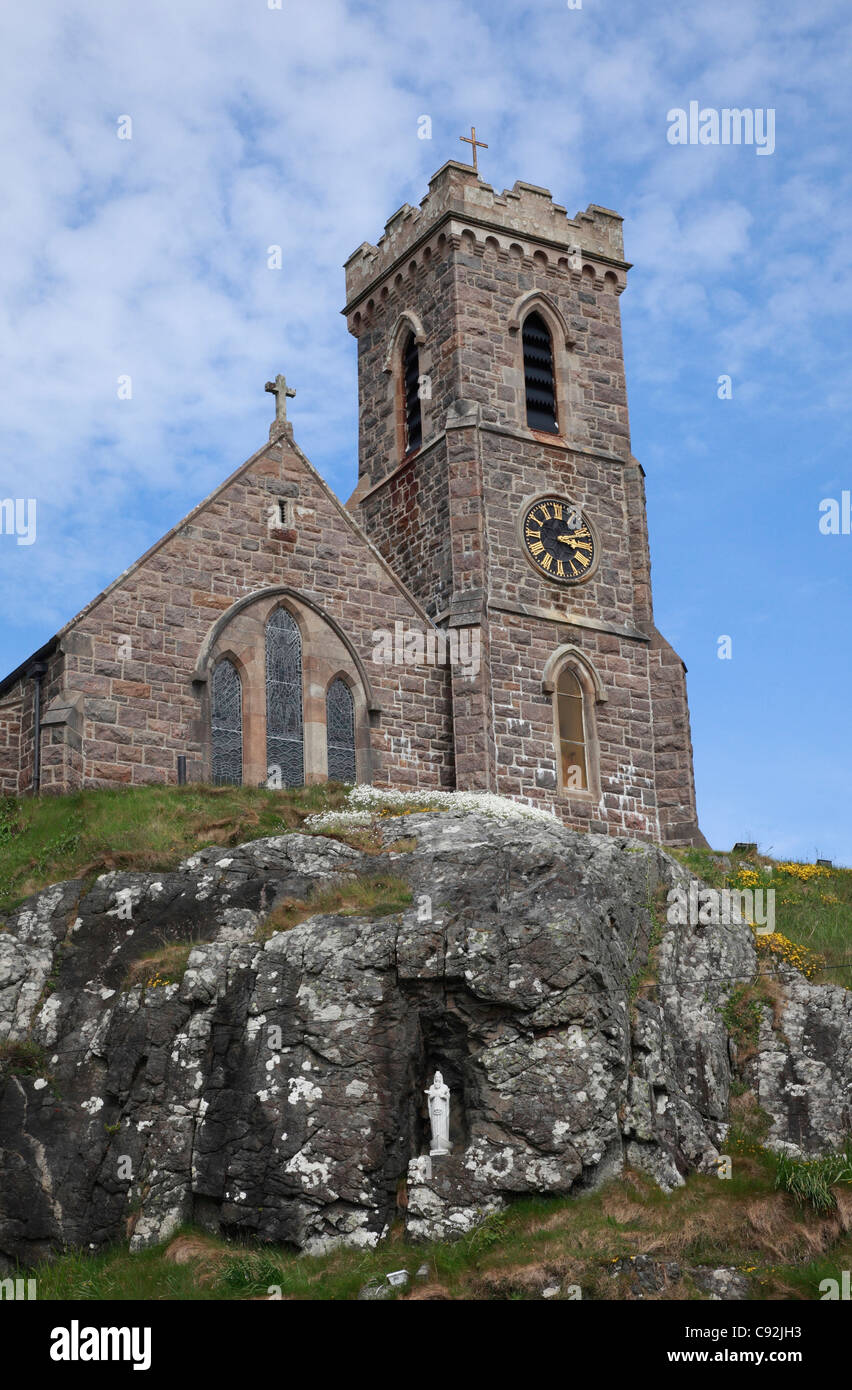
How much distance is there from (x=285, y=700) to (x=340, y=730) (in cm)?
129

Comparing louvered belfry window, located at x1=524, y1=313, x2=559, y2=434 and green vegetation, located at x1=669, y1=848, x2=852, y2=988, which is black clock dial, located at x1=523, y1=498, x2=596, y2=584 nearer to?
louvered belfry window, located at x1=524, y1=313, x2=559, y2=434

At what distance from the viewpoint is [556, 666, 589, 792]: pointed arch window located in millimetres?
33438

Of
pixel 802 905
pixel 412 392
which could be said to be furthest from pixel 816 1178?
pixel 412 392

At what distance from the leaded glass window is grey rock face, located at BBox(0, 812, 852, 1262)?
8.13 metres

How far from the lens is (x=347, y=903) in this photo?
Answer: 2189 cm

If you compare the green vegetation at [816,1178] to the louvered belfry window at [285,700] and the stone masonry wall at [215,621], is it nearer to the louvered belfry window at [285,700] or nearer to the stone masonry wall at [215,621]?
the louvered belfry window at [285,700]

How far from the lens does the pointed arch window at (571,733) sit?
33.4 meters

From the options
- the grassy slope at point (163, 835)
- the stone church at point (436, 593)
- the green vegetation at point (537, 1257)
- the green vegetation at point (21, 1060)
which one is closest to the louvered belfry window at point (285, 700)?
the stone church at point (436, 593)

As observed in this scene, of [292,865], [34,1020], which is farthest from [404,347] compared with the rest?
[34,1020]

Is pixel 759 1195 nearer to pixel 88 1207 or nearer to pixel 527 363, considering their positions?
pixel 88 1207

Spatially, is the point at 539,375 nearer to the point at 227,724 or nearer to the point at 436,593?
the point at 436,593

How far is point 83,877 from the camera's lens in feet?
75.9
